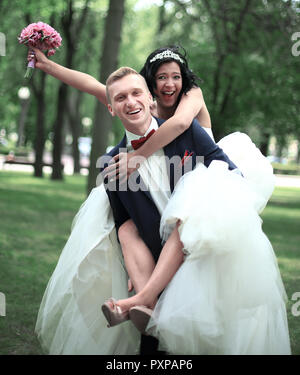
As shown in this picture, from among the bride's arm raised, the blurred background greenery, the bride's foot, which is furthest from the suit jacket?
the blurred background greenery

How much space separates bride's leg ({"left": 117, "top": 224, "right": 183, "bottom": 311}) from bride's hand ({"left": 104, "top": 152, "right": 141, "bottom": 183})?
54cm

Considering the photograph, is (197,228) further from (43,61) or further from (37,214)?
(37,214)

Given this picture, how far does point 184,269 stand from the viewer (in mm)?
2914

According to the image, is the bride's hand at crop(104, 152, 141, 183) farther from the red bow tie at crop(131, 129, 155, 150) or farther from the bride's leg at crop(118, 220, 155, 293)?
the bride's leg at crop(118, 220, 155, 293)

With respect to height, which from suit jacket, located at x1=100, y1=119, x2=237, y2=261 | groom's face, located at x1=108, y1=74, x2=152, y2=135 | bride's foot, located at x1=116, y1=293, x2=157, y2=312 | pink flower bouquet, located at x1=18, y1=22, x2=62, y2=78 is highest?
pink flower bouquet, located at x1=18, y1=22, x2=62, y2=78

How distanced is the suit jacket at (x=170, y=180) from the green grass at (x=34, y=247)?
1.33 metres

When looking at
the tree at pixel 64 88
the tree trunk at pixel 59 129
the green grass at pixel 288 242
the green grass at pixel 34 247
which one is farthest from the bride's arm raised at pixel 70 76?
the tree trunk at pixel 59 129

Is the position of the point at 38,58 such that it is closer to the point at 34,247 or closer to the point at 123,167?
the point at 123,167

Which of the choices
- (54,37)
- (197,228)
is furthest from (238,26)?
(197,228)

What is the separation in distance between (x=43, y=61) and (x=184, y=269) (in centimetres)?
182

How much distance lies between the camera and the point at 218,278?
290 centimetres

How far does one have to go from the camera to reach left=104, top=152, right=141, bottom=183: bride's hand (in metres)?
3.28

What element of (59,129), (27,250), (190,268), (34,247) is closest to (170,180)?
(190,268)
